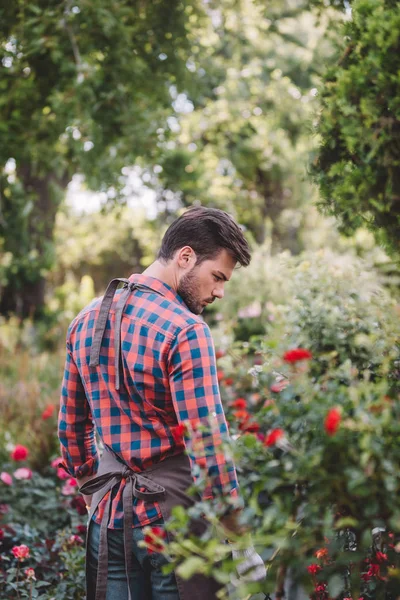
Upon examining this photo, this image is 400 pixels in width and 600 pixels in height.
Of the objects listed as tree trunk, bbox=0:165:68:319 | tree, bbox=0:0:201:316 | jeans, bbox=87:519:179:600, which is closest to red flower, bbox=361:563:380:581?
jeans, bbox=87:519:179:600

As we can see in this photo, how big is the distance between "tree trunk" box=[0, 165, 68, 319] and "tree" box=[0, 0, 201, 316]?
44.1 inches

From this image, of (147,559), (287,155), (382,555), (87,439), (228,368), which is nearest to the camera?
(382,555)

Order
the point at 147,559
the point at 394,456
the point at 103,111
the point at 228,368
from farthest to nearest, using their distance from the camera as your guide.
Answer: the point at 103,111 → the point at 228,368 → the point at 147,559 → the point at 394,456

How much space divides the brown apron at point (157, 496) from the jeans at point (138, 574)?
2 centimetres

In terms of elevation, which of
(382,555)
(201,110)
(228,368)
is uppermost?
(382,555)

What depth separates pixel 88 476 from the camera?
2.18 meters

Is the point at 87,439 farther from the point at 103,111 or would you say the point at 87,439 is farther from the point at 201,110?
the point at 201,110

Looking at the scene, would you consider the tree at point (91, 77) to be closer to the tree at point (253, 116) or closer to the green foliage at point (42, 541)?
the green foliage at point (42, 541)

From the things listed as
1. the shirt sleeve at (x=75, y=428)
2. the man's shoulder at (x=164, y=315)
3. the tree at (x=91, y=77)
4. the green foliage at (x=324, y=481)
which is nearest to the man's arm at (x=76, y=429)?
the shirt sleeve at (x=75, y=428)

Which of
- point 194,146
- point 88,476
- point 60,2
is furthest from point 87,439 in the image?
point 194,146

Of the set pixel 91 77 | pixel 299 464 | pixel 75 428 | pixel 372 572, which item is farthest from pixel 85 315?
pixel 91 77

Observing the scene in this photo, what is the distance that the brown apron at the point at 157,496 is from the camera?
5.53ft

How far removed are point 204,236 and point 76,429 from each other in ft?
2.84

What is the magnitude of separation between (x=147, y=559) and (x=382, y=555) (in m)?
0.69
